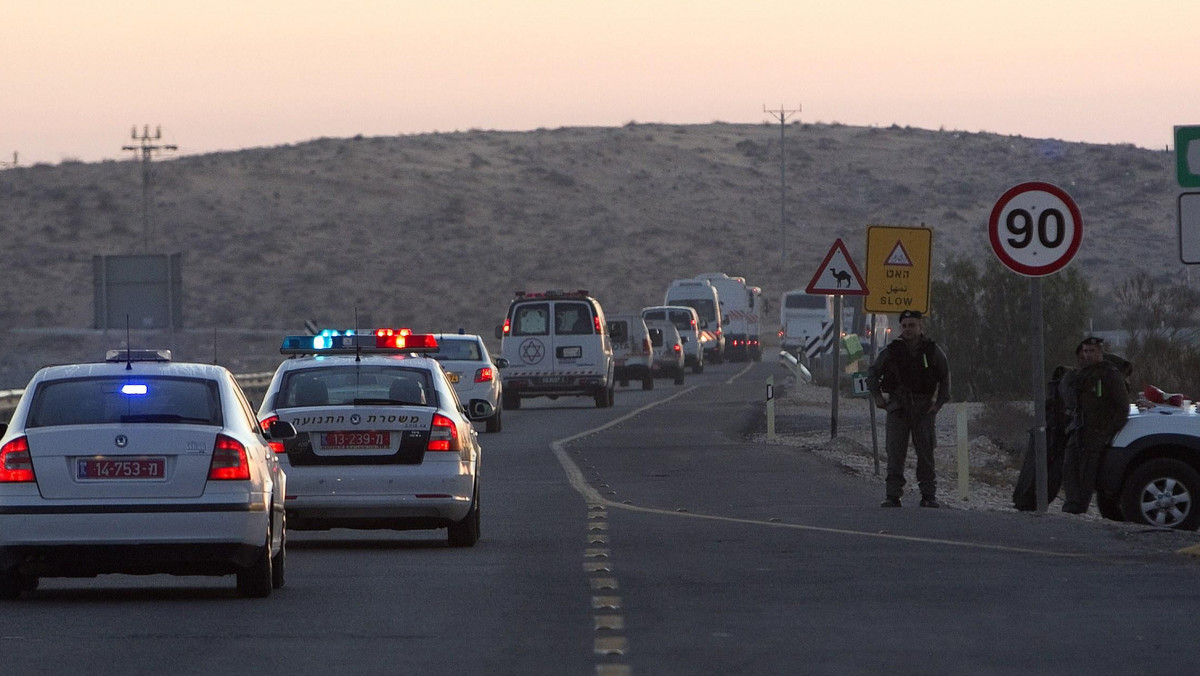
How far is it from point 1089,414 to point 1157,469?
681 mm

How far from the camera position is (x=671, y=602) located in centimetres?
1196

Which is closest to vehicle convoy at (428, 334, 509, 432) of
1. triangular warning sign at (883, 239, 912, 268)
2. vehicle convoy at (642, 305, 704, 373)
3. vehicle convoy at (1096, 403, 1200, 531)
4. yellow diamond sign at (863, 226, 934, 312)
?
yellow diamond sign at (863, 226, 934, 312)

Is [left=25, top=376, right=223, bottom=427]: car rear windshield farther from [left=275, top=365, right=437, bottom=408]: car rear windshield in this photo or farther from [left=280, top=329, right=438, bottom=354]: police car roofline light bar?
[left=280, top=329, right=438, bottom=354]: police car roofline light bar

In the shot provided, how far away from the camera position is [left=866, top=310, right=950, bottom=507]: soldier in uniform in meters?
18.8

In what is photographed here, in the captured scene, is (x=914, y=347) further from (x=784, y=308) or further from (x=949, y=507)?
(x=784, y=308)

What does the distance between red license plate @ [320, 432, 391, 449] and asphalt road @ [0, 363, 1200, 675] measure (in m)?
0.78

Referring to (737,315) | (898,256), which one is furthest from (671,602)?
(737,315)

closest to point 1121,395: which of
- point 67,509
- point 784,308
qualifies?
point 67,509

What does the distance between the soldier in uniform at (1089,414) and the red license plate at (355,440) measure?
5676 millimetres

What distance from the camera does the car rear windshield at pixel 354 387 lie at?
15609mm

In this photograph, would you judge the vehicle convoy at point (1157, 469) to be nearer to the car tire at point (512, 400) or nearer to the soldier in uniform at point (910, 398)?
the soldier in uniform at point (910, 398)

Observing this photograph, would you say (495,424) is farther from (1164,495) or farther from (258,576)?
(258,576)

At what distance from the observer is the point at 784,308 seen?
78.5 m

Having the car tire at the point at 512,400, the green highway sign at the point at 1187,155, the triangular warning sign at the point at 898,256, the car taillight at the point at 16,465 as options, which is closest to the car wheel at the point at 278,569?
the car taillight at the point at 16,465
